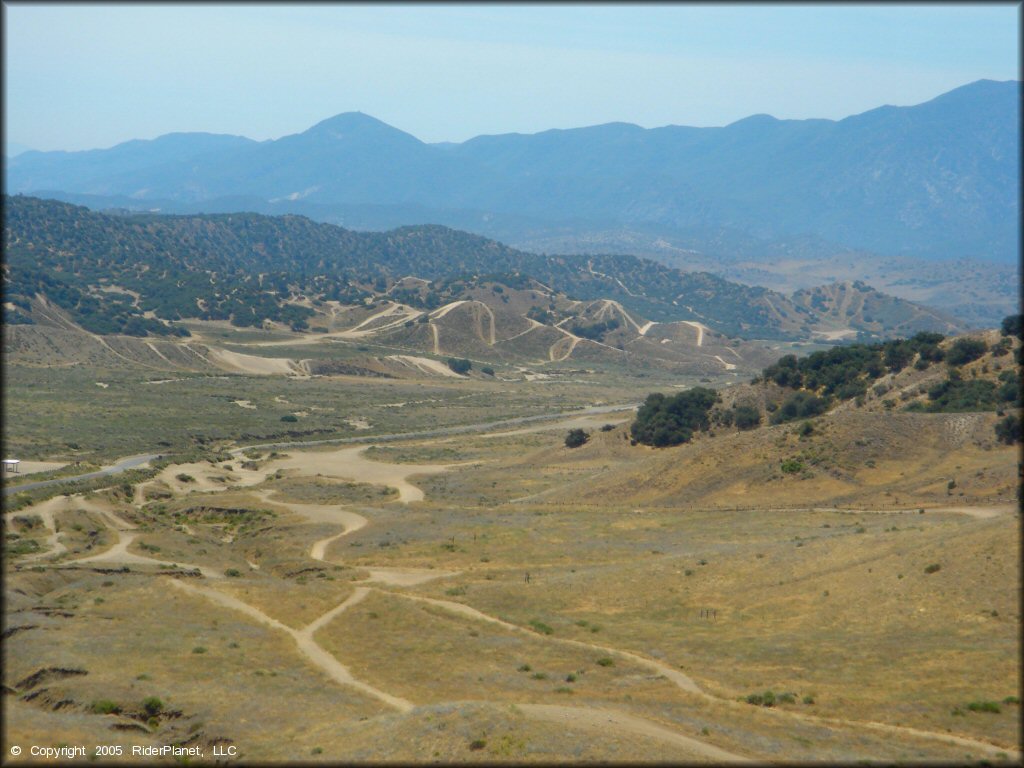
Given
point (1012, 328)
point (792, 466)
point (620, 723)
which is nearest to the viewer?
point (620, 723)

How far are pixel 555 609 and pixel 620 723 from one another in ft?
55.2

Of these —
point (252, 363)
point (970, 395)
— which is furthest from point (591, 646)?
point (252, 363)

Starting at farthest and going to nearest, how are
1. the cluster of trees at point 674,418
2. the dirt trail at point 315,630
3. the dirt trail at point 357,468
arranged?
the cluster of trees at point 674,418
the dirt trail at point 357,468
the dirt trail at point 315,630

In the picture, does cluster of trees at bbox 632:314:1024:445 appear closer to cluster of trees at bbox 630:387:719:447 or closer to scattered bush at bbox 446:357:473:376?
cluster of trees at bbox 630:387:719:447

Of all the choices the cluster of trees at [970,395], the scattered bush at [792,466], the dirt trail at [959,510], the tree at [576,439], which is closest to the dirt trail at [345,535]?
the dirt trail at [959,510]

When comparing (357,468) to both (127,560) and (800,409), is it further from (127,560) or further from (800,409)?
(127,560)

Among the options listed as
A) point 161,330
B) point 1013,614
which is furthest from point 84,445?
point 161,330

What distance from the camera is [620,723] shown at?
26.0 metres

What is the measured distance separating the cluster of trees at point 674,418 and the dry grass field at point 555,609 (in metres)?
6.96

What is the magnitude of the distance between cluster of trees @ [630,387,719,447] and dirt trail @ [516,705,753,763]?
5845 centimetres

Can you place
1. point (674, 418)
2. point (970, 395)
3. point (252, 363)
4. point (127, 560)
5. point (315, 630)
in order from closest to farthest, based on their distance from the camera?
point (315, 630) < point (127, 560) < point (970, 395) < point (674, 418) < point (252, 363)

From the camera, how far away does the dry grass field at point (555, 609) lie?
26.1 metres

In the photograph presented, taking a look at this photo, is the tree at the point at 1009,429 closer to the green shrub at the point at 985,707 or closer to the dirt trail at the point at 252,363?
the green shrub at the point at 985,707

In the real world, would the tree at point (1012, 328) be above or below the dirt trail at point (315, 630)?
above
